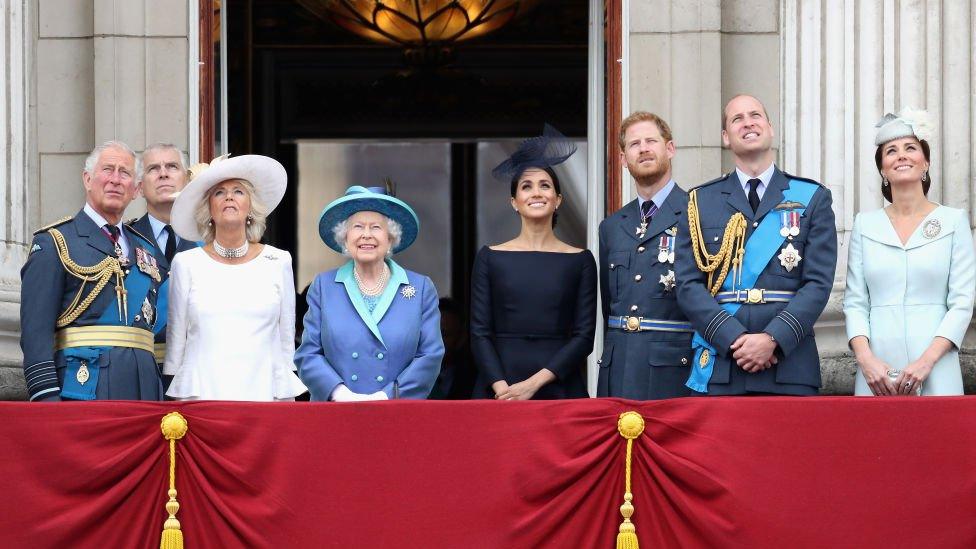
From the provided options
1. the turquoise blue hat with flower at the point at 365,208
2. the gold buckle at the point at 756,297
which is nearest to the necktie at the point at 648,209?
the gold buckle at the point at 756,297

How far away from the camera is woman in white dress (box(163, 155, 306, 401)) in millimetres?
6555

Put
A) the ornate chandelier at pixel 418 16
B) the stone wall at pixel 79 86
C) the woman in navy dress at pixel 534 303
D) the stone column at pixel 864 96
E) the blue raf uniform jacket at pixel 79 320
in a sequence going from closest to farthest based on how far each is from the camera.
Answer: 1. the blue raf uniform jacket at pixel 79 320
2. the woman in navy dress at pixel 534 303
3. the stone column at pixel 864 96
4. the stone wall at pixel 79 86
5. the ornate chandelier at pixel 418 16

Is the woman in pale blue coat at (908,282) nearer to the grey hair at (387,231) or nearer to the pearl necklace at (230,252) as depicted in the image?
the grey hair at (387,231)

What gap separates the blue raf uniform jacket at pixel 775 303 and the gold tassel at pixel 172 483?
1.93 metres

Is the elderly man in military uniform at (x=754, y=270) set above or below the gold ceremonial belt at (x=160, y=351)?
above

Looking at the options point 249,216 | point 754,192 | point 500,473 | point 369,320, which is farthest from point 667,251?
point 249,216

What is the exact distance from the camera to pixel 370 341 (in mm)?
6840

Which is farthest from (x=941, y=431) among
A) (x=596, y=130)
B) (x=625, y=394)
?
(x=596, y=130)

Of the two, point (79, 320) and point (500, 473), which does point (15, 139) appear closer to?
point (79, 320)

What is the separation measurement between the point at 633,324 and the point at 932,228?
1206 mm

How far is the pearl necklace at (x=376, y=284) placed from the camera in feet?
22.8

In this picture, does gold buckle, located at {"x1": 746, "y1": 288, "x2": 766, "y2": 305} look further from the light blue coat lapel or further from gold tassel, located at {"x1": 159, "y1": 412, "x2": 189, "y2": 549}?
gold tassel, located at {"x1": 159, "y1": 412, "x2": 189, "y2": 549}

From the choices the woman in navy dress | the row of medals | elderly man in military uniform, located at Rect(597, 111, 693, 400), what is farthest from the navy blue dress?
the row of medals

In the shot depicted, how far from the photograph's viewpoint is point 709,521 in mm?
5828
